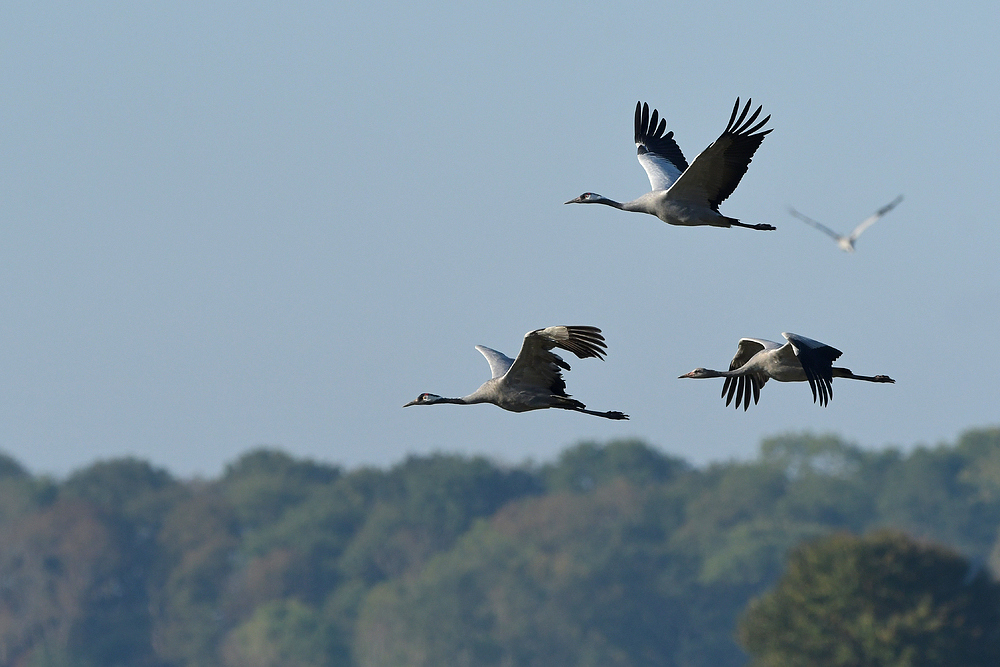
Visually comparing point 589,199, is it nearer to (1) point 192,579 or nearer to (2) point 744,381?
(2) point 744,381

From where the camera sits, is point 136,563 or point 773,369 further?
point 136,563

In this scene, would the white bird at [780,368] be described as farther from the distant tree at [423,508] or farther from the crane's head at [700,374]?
the distant tree at [423,508]

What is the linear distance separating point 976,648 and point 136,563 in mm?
95029

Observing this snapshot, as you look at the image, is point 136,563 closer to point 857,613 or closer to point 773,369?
point 857,613

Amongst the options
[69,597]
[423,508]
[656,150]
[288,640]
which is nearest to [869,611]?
[656,150]

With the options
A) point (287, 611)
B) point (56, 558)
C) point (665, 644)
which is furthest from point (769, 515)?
point (56, 558)

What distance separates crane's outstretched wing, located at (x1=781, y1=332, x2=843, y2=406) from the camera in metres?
21.3

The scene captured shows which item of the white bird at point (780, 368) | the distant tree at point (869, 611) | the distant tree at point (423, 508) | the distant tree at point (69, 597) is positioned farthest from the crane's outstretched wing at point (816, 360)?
the distant tree at point (423, 508)

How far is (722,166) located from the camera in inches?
954

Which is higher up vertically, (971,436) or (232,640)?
(971,436)

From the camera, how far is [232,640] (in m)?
150

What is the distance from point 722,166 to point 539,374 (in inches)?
154

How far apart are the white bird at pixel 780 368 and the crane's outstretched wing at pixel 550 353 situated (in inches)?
96.0

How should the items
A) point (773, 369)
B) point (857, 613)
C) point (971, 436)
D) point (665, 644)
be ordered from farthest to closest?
1. point (971, 436)
2. point (665, 644)
3. point (857, 613)
4. point (773, 369)
